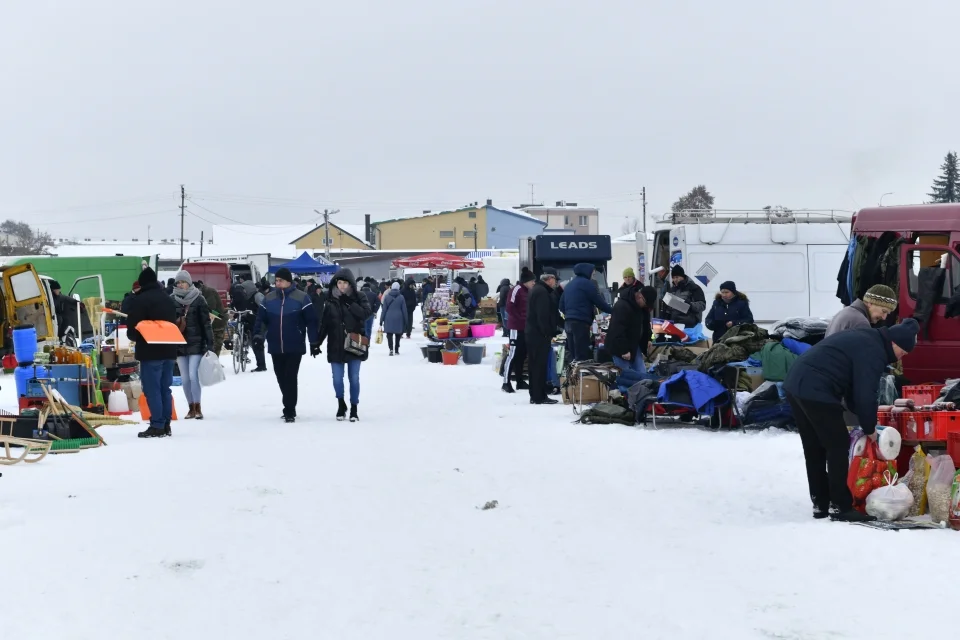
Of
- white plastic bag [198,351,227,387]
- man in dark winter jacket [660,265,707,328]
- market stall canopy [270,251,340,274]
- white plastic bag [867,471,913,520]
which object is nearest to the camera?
white plastic bag [867,471,913,520]

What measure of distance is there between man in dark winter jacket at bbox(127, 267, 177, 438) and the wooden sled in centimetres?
154

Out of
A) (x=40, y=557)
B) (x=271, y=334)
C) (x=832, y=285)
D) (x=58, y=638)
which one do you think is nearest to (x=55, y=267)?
(x=271, y=334)

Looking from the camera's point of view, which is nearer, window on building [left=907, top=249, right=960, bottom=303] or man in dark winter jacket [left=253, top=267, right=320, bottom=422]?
window on building [left=907, top=249, right=960, bottom=303]

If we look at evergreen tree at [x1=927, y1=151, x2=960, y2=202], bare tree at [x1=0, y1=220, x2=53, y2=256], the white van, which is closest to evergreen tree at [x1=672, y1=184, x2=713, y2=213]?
evergreen tree at [x1=927, y1=151, x2=960, y2=202]

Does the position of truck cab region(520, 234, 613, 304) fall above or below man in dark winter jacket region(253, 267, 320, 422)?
above

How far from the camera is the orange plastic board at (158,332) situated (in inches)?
475

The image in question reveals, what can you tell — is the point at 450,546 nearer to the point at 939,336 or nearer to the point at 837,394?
the point at 837,394

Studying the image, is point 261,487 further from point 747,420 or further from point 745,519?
point 747,420

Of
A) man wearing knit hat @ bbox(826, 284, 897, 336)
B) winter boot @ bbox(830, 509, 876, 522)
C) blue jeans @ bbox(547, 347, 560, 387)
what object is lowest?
winter boot @ bbox(830, 509, 876, 522)

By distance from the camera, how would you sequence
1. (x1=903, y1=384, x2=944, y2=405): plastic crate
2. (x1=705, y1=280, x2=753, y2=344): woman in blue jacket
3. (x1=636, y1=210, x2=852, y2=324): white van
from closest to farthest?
(x1=903, y1=384, x2=944, y2=405): plastic crate
(x1=705, y1=280, x2=753, y2=344): woman in blue jacket
(x1=636, y1=210, x2=852, y2=324): white van

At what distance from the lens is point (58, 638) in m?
5.23

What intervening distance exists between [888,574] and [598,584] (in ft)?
5.09

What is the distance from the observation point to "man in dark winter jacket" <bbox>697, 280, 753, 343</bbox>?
15.9 metres

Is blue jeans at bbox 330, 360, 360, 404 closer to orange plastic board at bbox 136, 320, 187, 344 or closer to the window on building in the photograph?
orange plastic board at bbox 136, 320, 187, 344
